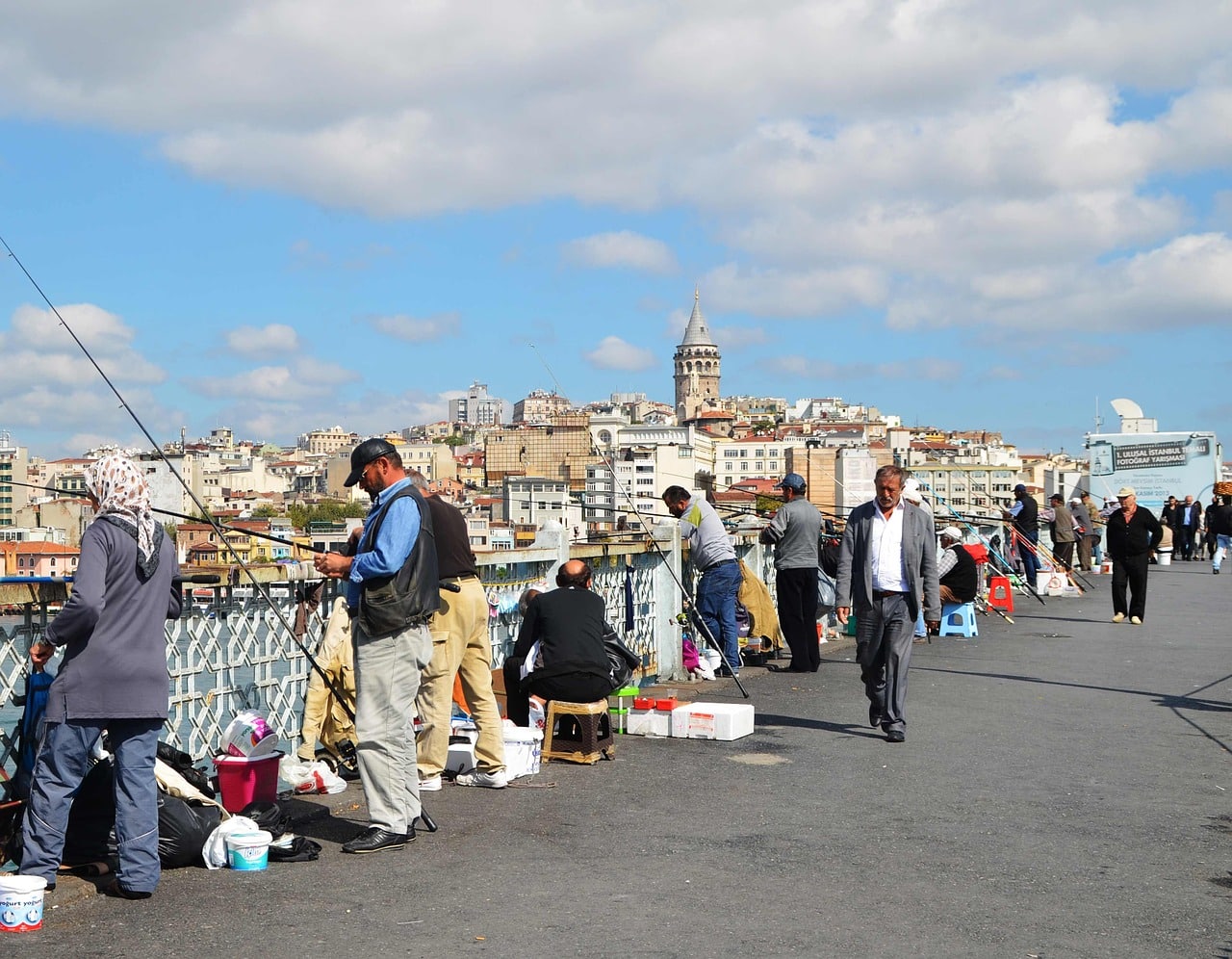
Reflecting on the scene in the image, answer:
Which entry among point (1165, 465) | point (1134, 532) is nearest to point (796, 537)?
point (1134, 532)

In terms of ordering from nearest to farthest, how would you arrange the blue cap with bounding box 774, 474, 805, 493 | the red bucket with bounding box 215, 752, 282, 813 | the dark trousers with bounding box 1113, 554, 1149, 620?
the red bucket with bounding box 215, 752, 282, 813
the blue cap with bounding box 774, 474, 805, 493
the dark trousers with bounding box 1113, 554, 1149, 620

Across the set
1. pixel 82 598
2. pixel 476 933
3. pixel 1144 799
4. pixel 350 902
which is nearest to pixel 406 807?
pixel 350 902

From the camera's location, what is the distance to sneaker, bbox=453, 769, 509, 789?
709 cm

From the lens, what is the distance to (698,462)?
167 meters

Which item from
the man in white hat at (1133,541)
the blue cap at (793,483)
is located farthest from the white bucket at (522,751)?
the man in white hat at (1133,541)

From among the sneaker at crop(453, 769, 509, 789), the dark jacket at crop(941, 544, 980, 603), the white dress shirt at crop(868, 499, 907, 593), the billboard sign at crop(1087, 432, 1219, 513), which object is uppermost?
the billboard sign at crop(1087, 432, 1219, 513)

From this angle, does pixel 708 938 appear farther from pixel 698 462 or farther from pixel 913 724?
pixel 698 462

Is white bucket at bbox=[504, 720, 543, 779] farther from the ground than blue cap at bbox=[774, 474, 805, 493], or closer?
closer

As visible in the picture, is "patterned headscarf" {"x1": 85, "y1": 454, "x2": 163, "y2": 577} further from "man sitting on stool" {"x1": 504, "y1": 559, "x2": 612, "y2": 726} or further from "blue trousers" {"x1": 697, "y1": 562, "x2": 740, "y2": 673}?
"blue trousers" {"x1": 697, "y1": 562, "x2": 740, "y2": 673}

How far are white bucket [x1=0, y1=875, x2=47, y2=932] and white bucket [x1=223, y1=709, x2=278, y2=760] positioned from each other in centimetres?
155

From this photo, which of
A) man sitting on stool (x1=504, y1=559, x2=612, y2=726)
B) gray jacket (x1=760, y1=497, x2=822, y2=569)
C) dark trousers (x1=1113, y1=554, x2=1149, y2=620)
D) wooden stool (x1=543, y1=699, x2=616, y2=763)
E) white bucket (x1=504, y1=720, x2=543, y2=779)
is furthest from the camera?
dark trousers (x1=1113, y1=554, x2=1149, y2=620)

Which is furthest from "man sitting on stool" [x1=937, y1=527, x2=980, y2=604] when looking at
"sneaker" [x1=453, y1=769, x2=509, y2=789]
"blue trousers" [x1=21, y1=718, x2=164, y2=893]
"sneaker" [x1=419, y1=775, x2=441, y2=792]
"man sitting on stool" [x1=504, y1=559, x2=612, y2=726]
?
"blue trousers" [x1=21, y1=718, x2=164, y2=893]

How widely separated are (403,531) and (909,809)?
2.78m

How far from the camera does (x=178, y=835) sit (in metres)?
5.38
